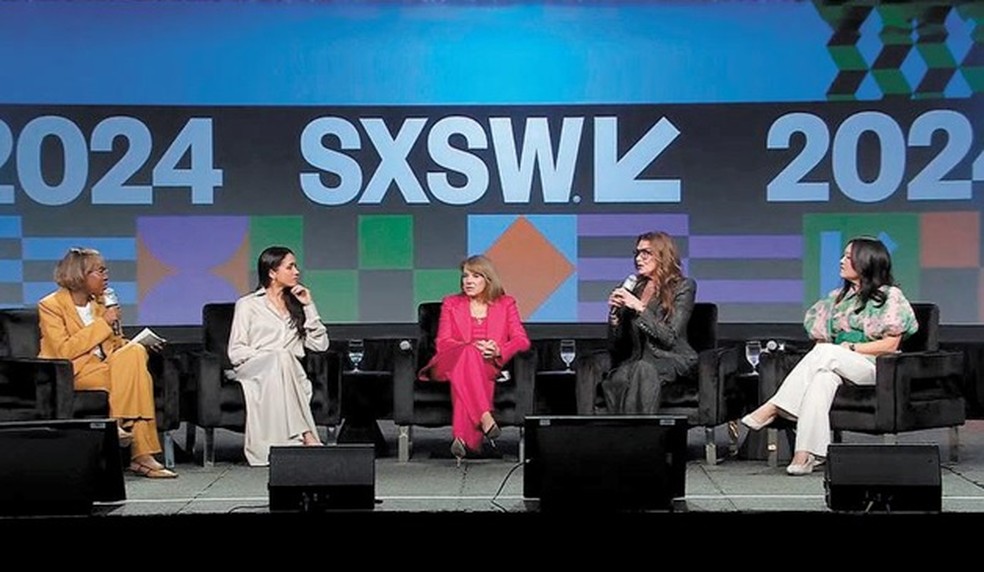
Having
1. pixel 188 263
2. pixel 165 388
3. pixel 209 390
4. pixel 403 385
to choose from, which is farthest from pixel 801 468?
pixel 188 263

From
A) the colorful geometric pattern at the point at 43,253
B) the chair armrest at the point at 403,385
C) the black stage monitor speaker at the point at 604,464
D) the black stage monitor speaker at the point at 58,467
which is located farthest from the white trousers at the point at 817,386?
the colorful geometric pattern at the point at 43,253

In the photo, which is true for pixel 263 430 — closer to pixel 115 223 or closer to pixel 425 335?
pixel 425 335

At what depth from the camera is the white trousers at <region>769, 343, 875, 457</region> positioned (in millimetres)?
6922

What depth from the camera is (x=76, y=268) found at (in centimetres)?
706

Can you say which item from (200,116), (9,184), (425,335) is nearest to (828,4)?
(425,335)

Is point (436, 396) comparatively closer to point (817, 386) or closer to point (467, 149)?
point (817, 386)

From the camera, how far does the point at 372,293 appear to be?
917 cm

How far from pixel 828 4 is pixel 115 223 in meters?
4.53

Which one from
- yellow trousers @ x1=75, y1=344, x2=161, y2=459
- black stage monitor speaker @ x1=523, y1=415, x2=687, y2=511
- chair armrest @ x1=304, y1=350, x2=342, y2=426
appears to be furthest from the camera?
chair armrest @ x1=304, y1=350, x2=342, y2=426

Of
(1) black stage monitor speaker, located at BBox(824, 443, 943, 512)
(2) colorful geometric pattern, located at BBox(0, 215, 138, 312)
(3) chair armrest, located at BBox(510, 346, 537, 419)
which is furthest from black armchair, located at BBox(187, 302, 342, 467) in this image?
(1) black stage monitor speaker, located at BBox(824, 443, 943, 512)

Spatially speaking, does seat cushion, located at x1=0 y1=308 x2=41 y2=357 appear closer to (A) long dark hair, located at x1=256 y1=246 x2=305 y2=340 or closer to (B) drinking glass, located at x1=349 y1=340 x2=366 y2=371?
(A) long dark hair, located at x1=256 y1=246 x2=305 y2=340

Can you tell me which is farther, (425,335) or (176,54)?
(176,54)

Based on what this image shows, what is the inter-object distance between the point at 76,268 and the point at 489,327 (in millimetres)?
2075

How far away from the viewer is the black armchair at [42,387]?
6887mm
